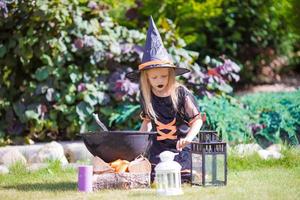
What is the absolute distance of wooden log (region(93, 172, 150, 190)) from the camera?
4621mm

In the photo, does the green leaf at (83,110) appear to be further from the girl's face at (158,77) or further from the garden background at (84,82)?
the girl's face at (158,77)

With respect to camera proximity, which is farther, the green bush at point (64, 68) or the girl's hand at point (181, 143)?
the green bush at point (64, 68)

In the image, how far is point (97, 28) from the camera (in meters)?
7.12

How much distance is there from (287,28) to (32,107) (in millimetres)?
5171

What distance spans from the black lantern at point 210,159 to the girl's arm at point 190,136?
0.17ft

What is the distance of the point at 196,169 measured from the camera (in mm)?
4805

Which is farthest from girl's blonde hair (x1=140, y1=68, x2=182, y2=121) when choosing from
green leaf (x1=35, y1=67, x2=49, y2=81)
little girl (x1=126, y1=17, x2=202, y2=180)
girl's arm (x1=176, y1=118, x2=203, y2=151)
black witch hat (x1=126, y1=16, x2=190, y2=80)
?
green leaf (x1=35, y1=67, x2=49, y2=81)

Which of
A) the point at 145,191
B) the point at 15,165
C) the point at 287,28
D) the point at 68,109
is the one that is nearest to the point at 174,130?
the point at 145,191

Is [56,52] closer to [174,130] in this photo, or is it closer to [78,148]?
[78,148]

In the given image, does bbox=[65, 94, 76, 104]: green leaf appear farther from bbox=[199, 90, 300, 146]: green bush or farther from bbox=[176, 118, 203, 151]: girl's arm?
bbox=[176, 118, 203, 151]: girl's arm

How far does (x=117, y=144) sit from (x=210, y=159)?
65 cm

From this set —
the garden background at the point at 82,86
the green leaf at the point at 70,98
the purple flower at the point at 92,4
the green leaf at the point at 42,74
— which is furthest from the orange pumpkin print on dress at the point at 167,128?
the purple flower at the point at 92,4

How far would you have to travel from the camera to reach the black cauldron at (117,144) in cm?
457

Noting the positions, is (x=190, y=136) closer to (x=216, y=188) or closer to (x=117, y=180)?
(x=216, y=188)
